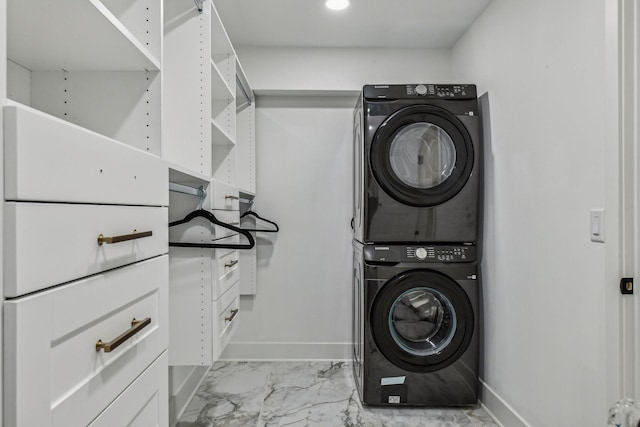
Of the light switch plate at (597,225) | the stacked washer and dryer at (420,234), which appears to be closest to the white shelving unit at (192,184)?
the stacked washer and dryer at (420,234)

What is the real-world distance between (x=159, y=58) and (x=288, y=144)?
1754 millimetres

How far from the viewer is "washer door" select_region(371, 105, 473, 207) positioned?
6.72 feet

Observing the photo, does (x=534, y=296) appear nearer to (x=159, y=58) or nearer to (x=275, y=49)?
(x=159, y=58)

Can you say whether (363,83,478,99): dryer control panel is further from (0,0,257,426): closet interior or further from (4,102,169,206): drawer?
(4,102,169,206): drawer

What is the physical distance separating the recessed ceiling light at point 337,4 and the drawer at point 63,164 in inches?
65.2

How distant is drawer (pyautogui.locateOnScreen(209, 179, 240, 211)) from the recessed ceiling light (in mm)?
1218

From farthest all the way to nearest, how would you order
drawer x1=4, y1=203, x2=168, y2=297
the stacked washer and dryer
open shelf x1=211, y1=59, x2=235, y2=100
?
the stacked washer and dryer
open shelf x1=211, y1=59, x2=235, y2=100
drawer x1=4, y1=203, x2=168, y2=297

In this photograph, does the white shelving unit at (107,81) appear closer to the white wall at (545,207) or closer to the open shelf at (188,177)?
the open shelf at (188,177)

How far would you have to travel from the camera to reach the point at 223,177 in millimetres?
2145

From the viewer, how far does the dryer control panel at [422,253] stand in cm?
204

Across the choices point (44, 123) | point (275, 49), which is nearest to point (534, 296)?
point (44, 123)

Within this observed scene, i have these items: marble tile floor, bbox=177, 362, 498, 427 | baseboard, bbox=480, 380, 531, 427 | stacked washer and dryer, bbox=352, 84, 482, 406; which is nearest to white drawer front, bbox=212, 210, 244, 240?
stacked washer and dryer, bbox=352, 84, 482, 406

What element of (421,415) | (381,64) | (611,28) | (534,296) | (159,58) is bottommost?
(421,415)

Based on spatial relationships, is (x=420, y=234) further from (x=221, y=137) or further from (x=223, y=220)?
(x=221, y=137)
